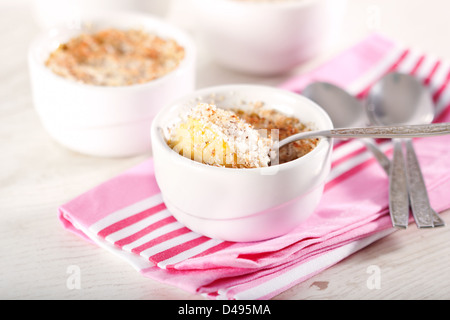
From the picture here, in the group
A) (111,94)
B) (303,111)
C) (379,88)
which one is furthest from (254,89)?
(379,88)

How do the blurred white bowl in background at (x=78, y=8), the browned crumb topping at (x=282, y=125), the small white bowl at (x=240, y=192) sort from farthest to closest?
the blurred white bowl in background at (x=78, y=8) < the browned crumb topping at (x=282, y=125) < the small white bowl at (x=240, y=192)

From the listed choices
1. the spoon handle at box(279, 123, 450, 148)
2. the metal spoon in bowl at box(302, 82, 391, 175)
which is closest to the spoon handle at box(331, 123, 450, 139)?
the spoon handle at box(279, 123, 450, 148)

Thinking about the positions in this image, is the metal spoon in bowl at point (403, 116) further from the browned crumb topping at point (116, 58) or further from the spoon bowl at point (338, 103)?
the browned crumb topping at point (116, 58)

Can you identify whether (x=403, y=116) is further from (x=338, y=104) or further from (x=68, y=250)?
(x=68, y=250)

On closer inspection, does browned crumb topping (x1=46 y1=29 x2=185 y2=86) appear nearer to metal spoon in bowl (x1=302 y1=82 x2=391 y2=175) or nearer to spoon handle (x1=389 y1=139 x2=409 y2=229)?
metal spoon in bowl (x1=302 y1=82 x2=391 y2=175)

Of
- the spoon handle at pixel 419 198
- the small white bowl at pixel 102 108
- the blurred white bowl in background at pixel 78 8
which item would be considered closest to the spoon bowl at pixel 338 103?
the spoon handle at pixel 419 198

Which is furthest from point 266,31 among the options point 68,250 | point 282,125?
point 68,250
